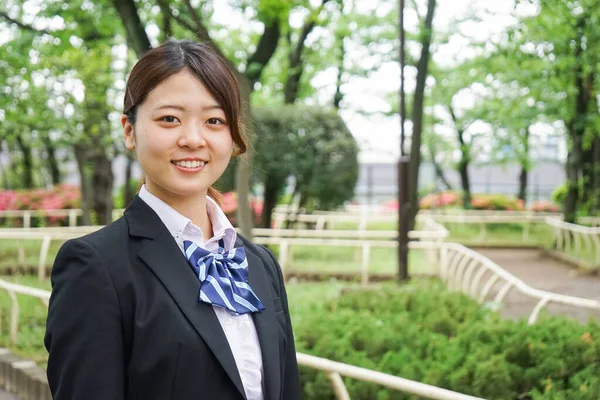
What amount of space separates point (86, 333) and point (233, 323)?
1.22 feet

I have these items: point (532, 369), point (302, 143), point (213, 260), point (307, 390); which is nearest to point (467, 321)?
point (532, 369)

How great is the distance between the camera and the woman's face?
1897 mm

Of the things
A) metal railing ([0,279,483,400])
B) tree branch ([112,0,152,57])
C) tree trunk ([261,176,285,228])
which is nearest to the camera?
metal railing ([0,279,483,400])

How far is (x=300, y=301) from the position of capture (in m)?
9.33

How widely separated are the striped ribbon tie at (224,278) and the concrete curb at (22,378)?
3.40 metres

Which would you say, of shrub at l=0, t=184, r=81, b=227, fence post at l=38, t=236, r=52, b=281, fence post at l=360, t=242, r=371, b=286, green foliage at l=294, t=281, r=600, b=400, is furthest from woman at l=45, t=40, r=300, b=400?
shrub at l=0, t=184, r=81, b=227

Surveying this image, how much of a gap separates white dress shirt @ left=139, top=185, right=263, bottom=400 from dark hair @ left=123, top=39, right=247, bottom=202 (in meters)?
0.24

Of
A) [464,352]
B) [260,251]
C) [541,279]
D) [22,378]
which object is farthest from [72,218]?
[260,251]

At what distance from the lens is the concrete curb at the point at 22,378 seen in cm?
519

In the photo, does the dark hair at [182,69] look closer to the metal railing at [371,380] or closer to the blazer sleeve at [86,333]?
the blazer sleeve at [86,333]

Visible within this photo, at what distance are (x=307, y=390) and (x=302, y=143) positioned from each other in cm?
1127

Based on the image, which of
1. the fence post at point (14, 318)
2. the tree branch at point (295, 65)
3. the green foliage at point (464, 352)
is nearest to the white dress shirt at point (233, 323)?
the green foliage at point (464, 352)

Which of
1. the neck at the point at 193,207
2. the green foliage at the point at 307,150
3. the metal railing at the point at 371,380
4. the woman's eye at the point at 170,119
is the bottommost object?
the metal railing at the point at 371,380

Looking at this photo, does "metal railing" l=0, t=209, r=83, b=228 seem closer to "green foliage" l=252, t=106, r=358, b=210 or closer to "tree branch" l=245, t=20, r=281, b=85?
"green foliage" l=252, t=106, r=358, b=210
